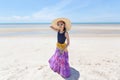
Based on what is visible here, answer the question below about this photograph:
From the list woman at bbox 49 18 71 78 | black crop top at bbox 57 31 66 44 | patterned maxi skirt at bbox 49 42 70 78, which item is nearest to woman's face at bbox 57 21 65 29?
woman at bbox 49 18 71 78

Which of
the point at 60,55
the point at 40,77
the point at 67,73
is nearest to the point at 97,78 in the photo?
the point at 67,73

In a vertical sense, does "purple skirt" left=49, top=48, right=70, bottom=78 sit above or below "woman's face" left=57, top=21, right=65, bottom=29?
below


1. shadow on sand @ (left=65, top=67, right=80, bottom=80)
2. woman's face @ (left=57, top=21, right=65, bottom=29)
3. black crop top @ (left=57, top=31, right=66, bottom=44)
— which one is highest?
woman's face @ (left=57, top=21, right=65, bottom=29)

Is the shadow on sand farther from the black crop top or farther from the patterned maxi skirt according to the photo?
the black crop top

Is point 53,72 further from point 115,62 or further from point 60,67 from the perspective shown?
point 115,62

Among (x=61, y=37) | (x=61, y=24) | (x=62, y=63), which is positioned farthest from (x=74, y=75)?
(x=61, y=24)

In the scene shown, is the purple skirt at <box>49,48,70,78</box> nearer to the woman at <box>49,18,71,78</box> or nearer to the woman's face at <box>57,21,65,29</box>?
the woman at <box>49,18,71,78</box>

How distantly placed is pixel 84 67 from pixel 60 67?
3.90ft

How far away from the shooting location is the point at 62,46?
18.0ft

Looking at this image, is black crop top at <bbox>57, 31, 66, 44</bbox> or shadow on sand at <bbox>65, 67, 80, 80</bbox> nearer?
black crop top at <bbox>57, 31, 66, 44</bbox>

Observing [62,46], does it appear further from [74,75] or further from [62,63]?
[74,75]

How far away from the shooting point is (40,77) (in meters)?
5.56

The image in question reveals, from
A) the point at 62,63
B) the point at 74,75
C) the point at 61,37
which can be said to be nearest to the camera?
the point at 61,37

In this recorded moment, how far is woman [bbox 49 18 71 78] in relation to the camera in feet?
17.6
